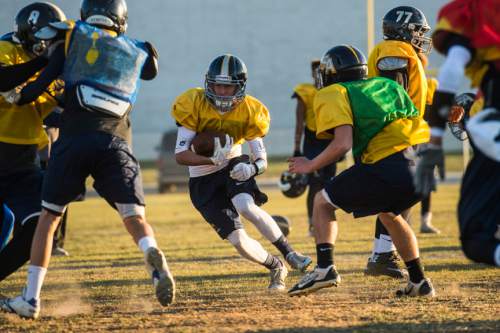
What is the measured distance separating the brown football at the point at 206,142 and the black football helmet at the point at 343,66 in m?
0.85

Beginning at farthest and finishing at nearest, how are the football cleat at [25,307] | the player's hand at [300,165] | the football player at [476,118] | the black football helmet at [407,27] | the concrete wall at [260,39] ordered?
the concrete wall at [260,39], the black football helmet at [407,27], the player's hand at [300,165], the football cleat at [25,307], the football player at [476,118]

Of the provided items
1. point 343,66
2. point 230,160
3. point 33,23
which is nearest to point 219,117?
point 230,160

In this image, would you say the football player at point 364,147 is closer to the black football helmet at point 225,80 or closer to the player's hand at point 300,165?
the player's hand at point 300,165

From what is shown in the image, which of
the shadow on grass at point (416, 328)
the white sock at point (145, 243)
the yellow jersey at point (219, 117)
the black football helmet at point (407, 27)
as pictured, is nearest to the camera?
the shadow on grass at point (416, 328)

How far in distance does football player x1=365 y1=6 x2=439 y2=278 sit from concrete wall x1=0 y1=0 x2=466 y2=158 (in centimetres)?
2146

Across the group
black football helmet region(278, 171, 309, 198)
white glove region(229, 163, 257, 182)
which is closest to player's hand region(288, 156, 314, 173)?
white glove region(229, 163, 257, 182)

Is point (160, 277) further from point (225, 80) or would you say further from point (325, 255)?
point (225, 80)

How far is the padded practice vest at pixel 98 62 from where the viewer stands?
4.60m

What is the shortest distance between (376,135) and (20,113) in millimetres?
2075

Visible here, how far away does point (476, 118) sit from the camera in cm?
411

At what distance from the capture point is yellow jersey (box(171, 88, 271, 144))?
585cm

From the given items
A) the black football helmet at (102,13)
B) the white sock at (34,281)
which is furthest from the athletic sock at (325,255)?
the black football helmet at (102,13)

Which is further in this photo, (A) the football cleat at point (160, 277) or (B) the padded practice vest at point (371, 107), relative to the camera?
(B) the padded practice vest at point (371, 107)

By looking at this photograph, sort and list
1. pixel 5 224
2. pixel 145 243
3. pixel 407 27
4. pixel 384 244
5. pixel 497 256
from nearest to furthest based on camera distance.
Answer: pixel 497 256 → pixel 145 243 → pixel 5 224 → pixel 407 27 → pixel 384 244
